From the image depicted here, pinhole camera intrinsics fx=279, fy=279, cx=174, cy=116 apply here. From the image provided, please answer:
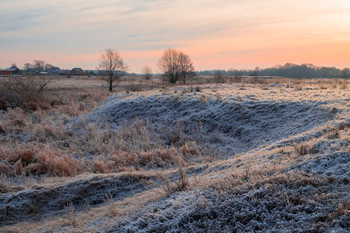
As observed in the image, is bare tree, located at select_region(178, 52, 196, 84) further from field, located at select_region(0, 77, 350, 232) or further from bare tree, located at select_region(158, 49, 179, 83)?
field, located at select_region(0, 77, 350, 232)

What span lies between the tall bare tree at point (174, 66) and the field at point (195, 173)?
35.5m

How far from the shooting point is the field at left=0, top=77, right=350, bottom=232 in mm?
3441

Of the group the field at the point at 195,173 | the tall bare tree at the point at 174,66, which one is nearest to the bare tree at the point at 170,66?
the tall bare tree at the point at 174,66

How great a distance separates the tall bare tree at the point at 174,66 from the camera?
48.7 meters

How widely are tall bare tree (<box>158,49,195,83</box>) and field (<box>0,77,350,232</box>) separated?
3551cm

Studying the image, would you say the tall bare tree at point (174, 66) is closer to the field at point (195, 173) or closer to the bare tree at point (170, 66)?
the bare tree at point (170, 66)

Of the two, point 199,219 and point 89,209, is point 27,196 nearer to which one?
point 89,209

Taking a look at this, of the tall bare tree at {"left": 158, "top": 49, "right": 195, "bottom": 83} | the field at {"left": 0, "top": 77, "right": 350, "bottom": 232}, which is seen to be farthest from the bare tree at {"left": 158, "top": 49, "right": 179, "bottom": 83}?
the field at {"left": 0, "top": 77, "right": 350, "bottom": 232}

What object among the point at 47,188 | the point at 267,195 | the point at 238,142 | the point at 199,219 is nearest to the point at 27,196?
the point at 47,188

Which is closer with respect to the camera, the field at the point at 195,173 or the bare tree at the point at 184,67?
the field at the point at 195,173

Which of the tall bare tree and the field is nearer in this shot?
the field

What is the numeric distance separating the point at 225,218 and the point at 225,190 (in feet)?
1.89

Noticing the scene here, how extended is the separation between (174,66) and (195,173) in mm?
43734

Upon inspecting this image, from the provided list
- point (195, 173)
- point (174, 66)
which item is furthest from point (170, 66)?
point (195, 173)
